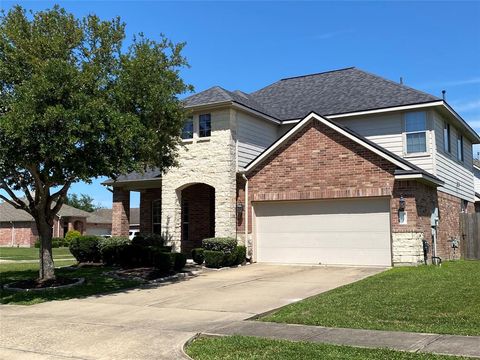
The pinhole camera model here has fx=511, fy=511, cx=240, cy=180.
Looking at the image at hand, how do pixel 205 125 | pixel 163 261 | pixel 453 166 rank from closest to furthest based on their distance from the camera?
pixel 163 261, pixel 205 125, pixel 453 166

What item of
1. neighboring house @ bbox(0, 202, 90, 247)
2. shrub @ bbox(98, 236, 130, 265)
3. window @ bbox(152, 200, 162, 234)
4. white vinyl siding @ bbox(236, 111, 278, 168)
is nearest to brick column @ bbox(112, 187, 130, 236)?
window @ bbox(152, 200, 162, 234)

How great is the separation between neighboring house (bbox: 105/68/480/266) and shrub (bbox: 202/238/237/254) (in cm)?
104

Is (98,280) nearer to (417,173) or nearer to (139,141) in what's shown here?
(139,141)

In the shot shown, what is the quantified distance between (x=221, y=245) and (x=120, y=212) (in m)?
8.16

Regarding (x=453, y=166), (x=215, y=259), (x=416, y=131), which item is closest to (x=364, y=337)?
(x=215, y=259)

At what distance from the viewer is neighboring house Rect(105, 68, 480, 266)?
58.9 feet

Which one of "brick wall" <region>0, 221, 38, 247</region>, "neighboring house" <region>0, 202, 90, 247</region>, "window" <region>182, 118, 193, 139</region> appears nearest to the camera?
"window" <region>182, 118, 193, 139</region>

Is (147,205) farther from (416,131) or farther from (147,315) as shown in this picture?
(147,315)

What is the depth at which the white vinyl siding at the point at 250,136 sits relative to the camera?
21.2m

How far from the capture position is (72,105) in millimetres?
12391

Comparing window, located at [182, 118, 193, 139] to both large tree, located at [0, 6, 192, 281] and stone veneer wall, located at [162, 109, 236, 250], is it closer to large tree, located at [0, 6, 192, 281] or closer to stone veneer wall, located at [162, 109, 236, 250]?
stone veneer wall, located at [162, 109, 236, 250]

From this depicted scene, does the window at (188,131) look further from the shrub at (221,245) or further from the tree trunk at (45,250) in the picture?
the tree trunk at (45,250)

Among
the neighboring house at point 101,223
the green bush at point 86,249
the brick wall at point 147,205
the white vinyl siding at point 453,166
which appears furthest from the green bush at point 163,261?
the neighboring house at point 101,223

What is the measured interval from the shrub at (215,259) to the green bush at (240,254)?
0.92 meters
